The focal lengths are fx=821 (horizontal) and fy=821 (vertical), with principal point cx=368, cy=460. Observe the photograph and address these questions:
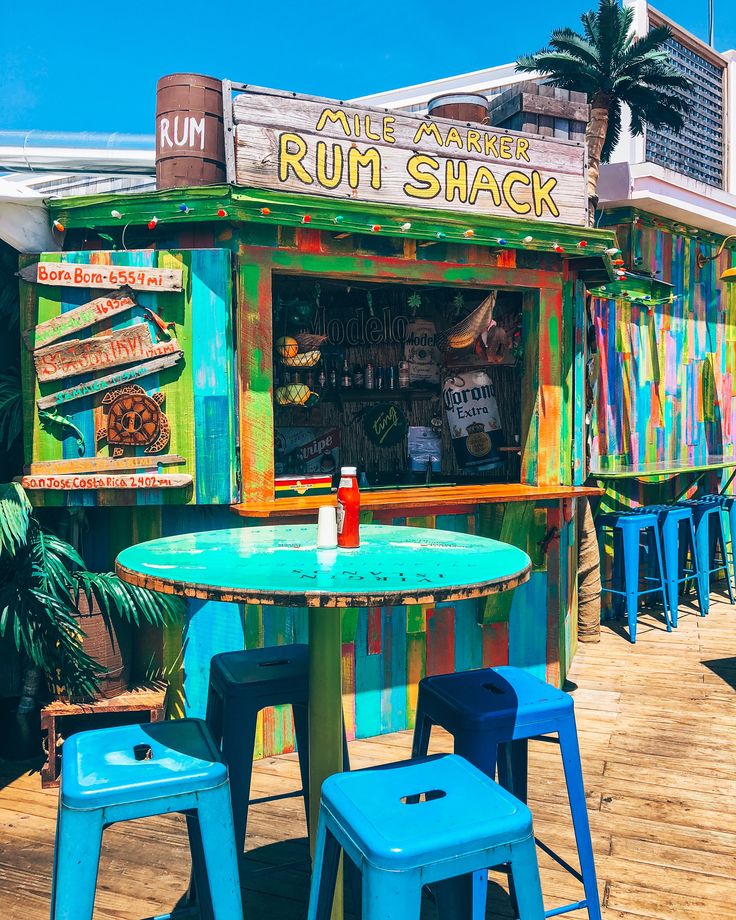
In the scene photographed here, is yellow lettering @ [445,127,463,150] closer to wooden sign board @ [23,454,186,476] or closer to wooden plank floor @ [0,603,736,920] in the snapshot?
wooden sign board @ [23,454,186,476]

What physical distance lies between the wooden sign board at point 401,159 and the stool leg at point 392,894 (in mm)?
3087

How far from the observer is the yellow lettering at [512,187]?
4.46 meters

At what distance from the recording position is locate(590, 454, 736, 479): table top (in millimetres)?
6070

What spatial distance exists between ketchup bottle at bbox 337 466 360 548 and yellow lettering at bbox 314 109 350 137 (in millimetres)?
2195

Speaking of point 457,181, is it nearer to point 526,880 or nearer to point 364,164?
point 364,164

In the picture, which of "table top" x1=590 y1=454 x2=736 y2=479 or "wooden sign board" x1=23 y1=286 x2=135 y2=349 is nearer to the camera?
"wooden sign board" x1=23 y1=286 x2=135 y2=349

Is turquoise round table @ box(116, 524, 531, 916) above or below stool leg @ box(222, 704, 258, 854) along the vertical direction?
above

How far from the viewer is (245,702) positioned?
2.59 m

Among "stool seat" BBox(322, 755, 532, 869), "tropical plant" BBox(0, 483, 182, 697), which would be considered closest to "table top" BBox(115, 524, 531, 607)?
"stool seat" BBox(322, 755, 532, 869)

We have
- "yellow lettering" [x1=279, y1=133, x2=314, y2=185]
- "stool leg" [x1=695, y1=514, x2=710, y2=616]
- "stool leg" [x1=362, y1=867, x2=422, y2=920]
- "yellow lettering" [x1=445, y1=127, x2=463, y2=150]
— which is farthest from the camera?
"stool leg" [x1=695, y1=514, x2=710, y2=616]

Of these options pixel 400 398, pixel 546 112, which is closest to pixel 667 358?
pixel 400 398

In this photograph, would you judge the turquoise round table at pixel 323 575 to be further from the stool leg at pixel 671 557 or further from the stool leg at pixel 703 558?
the stool leg at pixel 703 558

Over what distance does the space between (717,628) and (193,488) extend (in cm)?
449

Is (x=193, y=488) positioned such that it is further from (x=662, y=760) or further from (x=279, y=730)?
(x=662, y=760)
